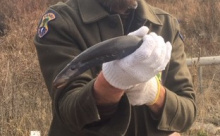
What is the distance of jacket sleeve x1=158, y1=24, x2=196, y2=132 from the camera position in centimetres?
203

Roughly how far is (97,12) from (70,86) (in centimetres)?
42

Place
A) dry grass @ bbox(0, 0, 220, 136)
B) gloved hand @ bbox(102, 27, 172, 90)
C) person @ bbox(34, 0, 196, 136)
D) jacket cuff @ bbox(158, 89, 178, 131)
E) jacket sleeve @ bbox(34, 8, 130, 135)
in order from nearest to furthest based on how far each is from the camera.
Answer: gloved hand @ bbox(102, 27, 172, 90)
person @ bbox(34, 0, 196, 136)
jacket sleeve @ bbox(34, 8, 130, 135)
jacket cuff @ bbox(158, 89, 178, 131)
dry grass @ bbox(0, 0, 220, 136)

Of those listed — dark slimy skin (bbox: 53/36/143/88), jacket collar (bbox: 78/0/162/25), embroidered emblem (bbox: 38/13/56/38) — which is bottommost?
jacket collar (bbox: 78/0/162/25)

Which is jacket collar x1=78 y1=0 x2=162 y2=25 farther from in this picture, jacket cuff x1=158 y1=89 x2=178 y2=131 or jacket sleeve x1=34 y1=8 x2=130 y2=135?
jacket cuff x1=158 y1=89 x2=178 y2=131

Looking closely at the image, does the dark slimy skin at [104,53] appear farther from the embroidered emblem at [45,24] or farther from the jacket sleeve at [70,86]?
the embroidered emblem at [45,24]

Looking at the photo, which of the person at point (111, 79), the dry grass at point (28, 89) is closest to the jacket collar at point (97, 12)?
the person at point (111, 79)

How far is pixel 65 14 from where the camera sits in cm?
210

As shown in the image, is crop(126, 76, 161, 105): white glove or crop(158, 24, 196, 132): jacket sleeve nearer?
crop(126, 76, 161, 105): white glove

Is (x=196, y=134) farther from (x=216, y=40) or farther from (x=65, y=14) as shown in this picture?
(x=216, y=40)

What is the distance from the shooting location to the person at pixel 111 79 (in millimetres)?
1719

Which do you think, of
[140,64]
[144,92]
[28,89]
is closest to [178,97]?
[144,92]

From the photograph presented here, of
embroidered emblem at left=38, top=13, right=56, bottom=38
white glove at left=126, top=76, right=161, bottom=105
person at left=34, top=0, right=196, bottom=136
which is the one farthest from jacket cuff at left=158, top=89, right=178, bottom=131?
embroidered emblem at left=38, top=13, right=56, bottom=38

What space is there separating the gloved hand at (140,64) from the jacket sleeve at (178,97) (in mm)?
408

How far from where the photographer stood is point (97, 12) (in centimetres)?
216
